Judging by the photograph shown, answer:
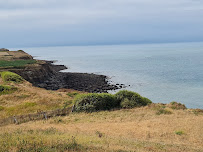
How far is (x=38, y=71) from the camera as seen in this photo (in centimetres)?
6656

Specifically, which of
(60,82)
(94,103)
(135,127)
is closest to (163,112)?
(135,127)

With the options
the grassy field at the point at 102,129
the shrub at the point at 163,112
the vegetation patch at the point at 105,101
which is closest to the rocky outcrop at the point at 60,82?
the grassy field at the point at 102,129

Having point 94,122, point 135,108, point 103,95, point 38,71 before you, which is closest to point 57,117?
point 94,122

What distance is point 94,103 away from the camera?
27.4 meters

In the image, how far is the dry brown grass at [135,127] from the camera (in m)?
15.2

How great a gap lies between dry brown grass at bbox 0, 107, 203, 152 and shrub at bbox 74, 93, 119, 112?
1.33m

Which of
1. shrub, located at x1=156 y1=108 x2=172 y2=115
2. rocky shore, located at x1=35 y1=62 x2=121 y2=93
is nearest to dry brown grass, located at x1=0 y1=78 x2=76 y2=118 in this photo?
shrub, located at x1=156 y1=108 x2=172 y2=115

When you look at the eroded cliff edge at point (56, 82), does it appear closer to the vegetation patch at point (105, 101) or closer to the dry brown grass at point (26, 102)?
the dry brown grass at point (26, 102)

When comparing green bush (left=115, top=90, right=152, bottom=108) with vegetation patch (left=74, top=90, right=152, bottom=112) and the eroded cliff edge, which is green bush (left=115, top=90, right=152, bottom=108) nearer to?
vegetation patch (left=74, top=90, right=152, bottom=112)

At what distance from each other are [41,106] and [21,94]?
Result: 6.91 meters

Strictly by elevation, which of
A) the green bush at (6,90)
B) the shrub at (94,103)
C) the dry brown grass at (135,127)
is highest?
the green bush at (6,90)

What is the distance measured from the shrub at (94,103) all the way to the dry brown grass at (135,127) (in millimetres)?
1331

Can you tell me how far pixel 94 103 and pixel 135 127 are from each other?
8.65 metres

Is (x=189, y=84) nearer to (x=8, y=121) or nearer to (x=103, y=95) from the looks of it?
(x=103, y=95)
